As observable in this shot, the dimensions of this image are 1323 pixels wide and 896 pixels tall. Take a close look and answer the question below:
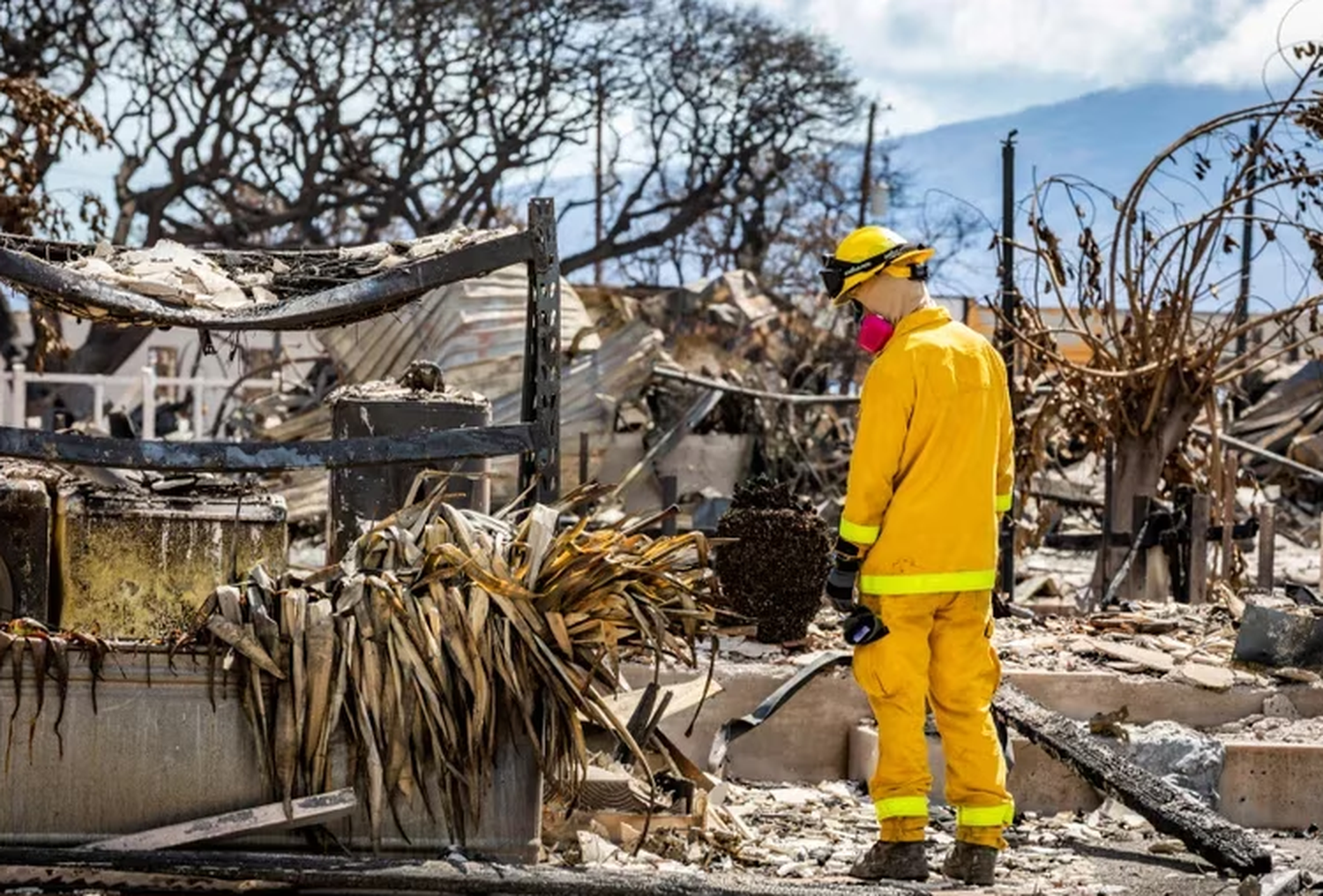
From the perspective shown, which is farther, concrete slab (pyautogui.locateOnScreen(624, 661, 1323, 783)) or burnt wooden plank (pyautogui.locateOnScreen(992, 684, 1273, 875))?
concrete slab (pyautogui.locateOnScreen(624, 661, 1323, 783))

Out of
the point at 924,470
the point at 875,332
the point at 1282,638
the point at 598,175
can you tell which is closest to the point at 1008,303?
the point at 1282,638

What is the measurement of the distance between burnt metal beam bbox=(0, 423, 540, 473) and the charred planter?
2.97 meters

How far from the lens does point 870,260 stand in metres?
6.04

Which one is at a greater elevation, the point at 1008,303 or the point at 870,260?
the point at 1008,303

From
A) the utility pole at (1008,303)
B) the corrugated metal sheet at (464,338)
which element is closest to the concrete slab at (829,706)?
the utility pole at (1008,303)

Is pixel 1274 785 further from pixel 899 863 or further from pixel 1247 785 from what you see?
pixel 899 863

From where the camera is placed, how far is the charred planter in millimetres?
8852

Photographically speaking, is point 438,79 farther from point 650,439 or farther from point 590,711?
point 590,711

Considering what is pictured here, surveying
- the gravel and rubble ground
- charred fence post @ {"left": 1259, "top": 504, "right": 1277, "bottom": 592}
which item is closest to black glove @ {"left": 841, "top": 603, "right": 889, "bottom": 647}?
the gravel and rubble ground

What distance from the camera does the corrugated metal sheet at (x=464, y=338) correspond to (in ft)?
64.2

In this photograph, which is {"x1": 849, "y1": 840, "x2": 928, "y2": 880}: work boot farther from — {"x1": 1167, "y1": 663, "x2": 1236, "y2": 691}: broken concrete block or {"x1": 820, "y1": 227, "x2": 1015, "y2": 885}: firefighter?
{"x1": 1167, "y1": 663, "x2": 1236, "y2": 691}: broken concrete block

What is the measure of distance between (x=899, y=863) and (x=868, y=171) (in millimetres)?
30488

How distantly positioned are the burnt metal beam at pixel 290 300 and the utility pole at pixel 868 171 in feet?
93.0

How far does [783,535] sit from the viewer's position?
8844 millimetres
